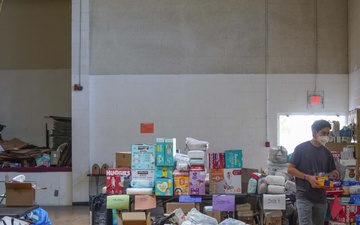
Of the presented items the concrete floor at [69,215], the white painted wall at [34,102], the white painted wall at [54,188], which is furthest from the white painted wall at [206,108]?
the white painted wall at [34,102]

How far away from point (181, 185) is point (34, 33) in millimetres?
6927

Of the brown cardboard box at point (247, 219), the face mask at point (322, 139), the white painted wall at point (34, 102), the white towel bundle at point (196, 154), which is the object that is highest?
the white painted wall at point (34, 102)

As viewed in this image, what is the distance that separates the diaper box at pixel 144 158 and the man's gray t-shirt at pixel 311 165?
1913 millimetres

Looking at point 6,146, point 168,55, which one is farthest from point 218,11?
point 6,146

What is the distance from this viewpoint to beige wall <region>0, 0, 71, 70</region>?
11.2 meters

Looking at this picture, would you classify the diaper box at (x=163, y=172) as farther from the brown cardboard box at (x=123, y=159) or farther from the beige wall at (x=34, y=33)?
the beige wall at (x=34, y=33)

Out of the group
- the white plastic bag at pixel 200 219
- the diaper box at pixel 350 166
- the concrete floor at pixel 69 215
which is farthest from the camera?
the concrete floor at pixel 69 215

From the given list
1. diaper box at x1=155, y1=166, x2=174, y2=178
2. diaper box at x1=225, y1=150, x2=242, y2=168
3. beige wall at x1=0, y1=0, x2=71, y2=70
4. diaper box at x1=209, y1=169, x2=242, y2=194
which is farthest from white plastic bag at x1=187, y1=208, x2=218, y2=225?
beige wall at x1=0, y1=0, x2=71, y2=70

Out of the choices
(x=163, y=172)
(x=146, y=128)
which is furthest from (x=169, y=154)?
(x=146, y=128)

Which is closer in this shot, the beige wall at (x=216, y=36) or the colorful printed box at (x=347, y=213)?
the colorful printed box at (x=347, y=213)

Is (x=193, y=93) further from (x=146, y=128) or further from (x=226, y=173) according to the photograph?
(x=226, y=173)

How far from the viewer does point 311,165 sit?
Answer: 181 inches

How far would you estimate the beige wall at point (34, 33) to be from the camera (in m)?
11.2

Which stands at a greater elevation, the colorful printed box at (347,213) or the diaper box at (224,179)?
the diaper box at (224,179)
